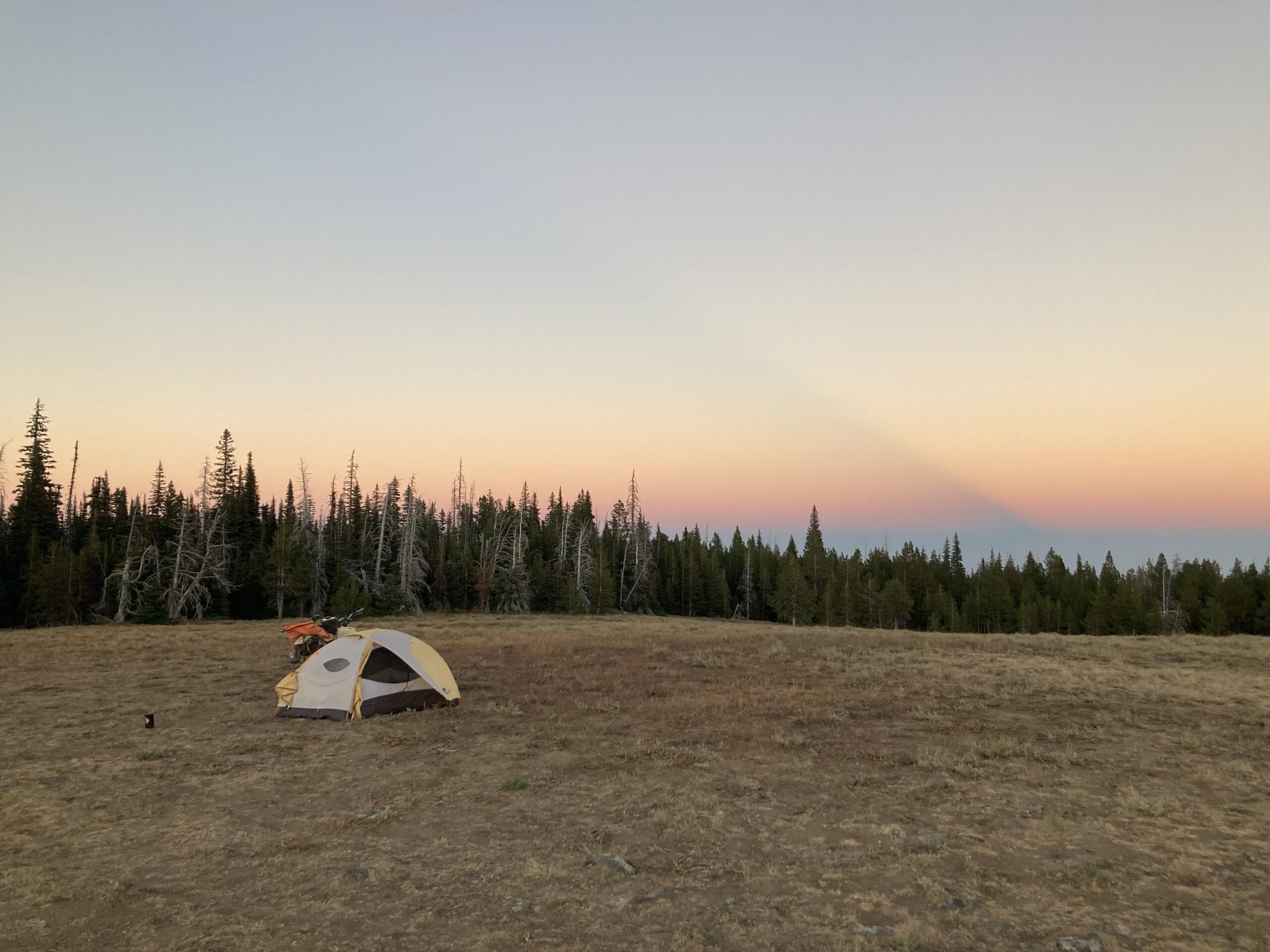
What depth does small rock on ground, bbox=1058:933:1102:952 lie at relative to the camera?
630 centimetres

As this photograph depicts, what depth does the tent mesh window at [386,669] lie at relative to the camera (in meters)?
17.1

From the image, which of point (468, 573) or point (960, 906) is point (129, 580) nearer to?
point (468, 573)

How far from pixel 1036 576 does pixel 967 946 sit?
352ft

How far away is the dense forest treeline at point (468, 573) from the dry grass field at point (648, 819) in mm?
36080

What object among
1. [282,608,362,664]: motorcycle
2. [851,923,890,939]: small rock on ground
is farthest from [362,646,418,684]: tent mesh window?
[851,923,890,939]: small rock on ground

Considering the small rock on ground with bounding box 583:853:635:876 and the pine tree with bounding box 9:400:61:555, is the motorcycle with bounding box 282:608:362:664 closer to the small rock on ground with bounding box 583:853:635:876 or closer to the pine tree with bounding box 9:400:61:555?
the small rock on ground with bounding box 583:853:635:876

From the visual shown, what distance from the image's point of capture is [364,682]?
16844 mm

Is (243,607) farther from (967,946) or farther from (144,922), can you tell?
(967,946)

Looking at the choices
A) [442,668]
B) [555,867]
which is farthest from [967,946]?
[442,668]

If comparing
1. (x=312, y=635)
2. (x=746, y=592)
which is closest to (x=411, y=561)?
(x=312, y=635)

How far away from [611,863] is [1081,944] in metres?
4.95

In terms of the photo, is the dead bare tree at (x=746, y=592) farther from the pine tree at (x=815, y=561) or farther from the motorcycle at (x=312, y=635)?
the motorcycle at (x=312, y=635)

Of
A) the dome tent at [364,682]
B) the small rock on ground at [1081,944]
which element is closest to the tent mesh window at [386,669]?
the dome tent at [364,682]

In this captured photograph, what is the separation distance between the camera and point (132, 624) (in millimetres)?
45250
